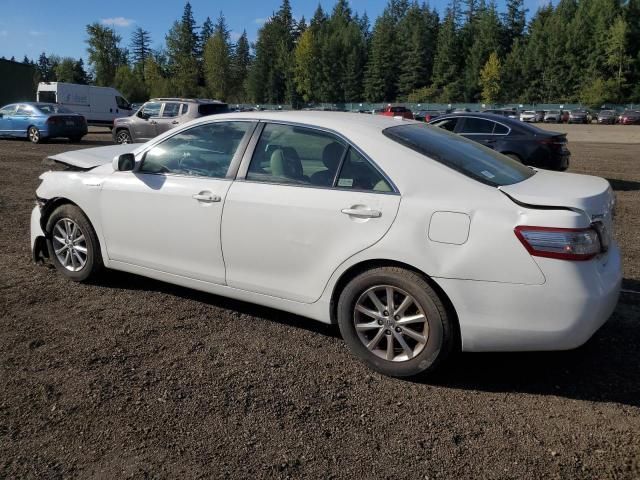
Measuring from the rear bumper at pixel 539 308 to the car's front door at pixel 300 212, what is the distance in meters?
0.67

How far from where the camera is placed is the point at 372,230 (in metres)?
3.58

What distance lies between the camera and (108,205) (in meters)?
4.79

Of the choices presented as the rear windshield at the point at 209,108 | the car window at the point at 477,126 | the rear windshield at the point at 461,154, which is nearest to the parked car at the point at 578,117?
the rear windshield at the point at 209,108

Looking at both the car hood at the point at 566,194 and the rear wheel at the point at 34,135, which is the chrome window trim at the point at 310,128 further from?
the rear wheel at the point at 34,135

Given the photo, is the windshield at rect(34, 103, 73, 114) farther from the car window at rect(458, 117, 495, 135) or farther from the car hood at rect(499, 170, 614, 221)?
the car hood at rect(499, 170, 614, 221)

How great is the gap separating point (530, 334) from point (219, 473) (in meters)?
1.80

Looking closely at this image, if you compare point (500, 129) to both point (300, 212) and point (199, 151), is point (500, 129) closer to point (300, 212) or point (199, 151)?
point (199, 151)

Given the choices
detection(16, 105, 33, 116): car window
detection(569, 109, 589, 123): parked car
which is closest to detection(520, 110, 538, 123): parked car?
detection(569, 109, 589, 123): parked car

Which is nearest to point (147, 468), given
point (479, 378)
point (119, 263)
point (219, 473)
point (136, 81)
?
point (219, 473)

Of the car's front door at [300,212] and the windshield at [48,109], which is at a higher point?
the windshield at [48,109]

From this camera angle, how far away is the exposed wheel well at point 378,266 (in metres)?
3.46

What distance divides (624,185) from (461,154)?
422 inches

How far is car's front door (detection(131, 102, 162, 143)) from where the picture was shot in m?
18.4

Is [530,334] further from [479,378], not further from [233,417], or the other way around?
[233,417]
